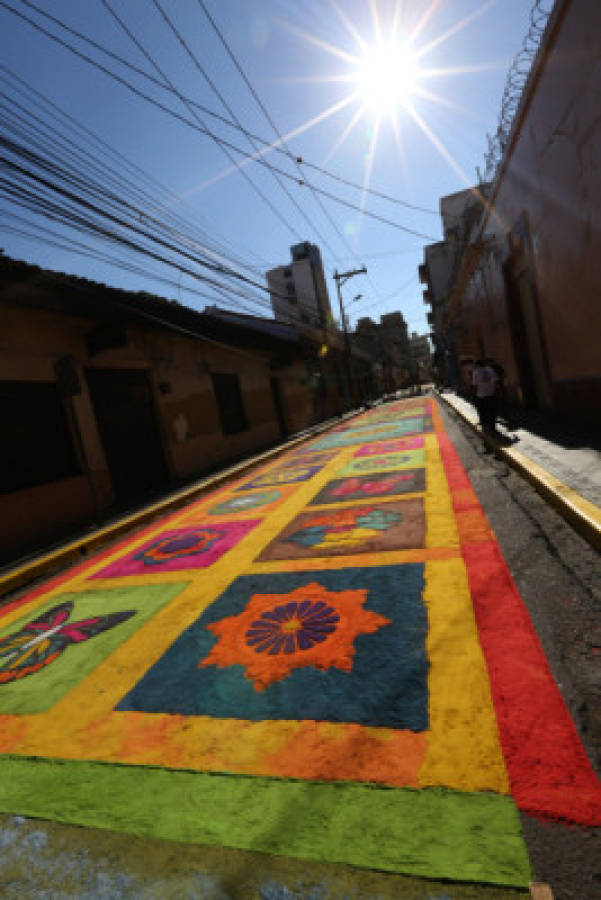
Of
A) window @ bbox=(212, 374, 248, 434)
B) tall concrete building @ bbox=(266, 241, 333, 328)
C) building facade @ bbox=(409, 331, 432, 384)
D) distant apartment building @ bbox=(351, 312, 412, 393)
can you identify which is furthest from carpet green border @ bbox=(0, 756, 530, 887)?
building facade @ bbox=(409, 331, 432, 384)

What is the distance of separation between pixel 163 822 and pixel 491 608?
5.93ft

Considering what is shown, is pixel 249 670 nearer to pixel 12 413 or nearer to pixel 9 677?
pixel 9 677

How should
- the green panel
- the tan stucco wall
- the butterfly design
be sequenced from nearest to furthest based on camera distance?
the green panel → the butterfly design → the tan stucco wall

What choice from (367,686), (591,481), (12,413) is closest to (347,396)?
(12,413)

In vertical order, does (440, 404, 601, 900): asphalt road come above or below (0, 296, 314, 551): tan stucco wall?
below

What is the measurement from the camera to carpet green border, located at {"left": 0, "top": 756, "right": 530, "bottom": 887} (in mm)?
1209

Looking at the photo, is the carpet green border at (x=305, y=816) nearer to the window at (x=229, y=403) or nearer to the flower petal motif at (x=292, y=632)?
the flower petal motif at (x=292, y=632)

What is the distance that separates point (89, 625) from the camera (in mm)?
3221

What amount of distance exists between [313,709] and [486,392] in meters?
6.64

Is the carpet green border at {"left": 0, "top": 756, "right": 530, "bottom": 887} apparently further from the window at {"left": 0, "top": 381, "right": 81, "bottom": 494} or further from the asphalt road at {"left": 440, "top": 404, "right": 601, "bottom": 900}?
the window at {"left": 0, "top": 381, "right": 81, "bottom": 494}

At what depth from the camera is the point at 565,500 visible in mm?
3535

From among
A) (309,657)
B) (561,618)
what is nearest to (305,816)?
(309,657)

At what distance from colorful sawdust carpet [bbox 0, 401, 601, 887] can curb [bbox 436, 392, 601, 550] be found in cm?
64

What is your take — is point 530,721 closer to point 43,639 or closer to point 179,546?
point 43,639
